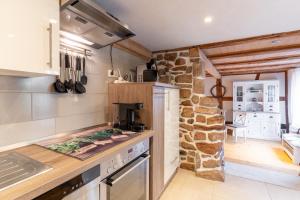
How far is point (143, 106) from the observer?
1855 mm

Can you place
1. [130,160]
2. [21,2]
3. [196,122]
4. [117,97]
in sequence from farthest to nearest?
[196,122] < [117,97] < [130,160] < [21,2]

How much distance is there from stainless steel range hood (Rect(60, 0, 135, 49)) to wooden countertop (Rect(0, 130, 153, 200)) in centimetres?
99

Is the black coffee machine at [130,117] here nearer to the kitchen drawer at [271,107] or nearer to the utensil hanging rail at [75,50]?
the utensil hanging rail at [75,50]

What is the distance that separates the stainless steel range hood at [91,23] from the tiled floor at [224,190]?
6.59 ft

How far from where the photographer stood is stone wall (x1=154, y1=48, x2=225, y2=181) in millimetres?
2580

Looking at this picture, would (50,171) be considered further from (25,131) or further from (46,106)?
(46,106)

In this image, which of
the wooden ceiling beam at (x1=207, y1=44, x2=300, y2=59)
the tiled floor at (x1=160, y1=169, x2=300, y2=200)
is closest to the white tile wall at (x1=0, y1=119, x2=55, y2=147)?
the tiled floor at (x1=160, y1=169, x2=300, y2=200)

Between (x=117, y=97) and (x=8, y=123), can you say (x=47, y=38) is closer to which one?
(x=8, y=123)

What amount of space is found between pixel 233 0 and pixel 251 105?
5119 mm

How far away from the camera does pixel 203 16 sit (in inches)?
68.4

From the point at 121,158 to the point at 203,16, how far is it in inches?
63.1

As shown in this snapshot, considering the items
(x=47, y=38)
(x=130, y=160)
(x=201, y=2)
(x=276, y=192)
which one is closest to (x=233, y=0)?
(x=201, y=2)

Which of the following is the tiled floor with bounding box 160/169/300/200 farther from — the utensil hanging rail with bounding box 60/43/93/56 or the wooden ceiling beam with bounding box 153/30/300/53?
the wooden ceiling beam with bounding box 153/30/300/53

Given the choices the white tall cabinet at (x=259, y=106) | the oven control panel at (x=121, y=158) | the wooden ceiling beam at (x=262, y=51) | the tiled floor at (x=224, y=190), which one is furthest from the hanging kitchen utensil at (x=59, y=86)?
the white tall cabinet at (x=259, y=106)
